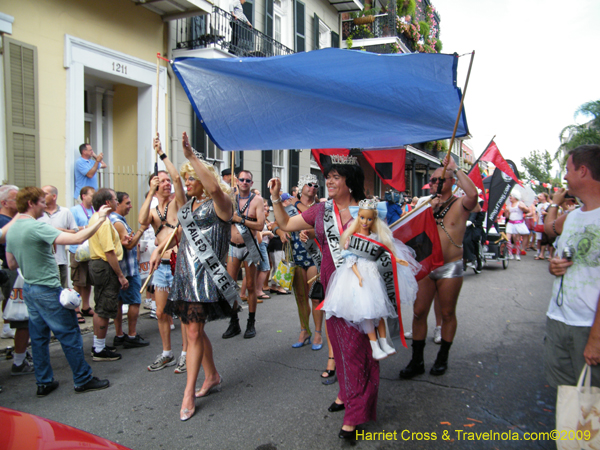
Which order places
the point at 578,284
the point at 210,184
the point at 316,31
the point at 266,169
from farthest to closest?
the point at 316,31 → the point at 266,169 → the point at 210,184 → the point at 578,284

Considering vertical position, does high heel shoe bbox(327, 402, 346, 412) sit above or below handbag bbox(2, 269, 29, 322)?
below

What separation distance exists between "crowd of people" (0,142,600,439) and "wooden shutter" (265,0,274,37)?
10.0 meters

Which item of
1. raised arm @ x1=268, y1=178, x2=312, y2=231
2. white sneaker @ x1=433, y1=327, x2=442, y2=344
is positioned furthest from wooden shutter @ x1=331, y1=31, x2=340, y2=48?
raised arm @ x1=268, y1=178, x2=312, y2=231

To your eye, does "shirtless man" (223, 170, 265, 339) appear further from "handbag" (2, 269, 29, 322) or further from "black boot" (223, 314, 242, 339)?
"handbag" (2, 269, 29, 322)

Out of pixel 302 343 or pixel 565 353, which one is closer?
pixel 565 353

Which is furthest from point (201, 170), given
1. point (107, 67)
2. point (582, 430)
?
point (107, 67)

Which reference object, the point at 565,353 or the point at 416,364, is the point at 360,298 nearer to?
the point at 565,353

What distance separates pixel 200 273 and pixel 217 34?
30.3ft

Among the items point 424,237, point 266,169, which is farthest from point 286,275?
point 266,169

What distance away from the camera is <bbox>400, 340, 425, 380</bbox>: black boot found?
4.13 meters

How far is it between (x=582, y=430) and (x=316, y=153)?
13.1 feet

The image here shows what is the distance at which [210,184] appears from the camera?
3.35 metres

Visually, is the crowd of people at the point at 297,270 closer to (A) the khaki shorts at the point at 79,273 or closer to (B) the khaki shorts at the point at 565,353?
(B) the khaki shorts at the point at 565,353

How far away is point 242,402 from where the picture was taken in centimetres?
365
